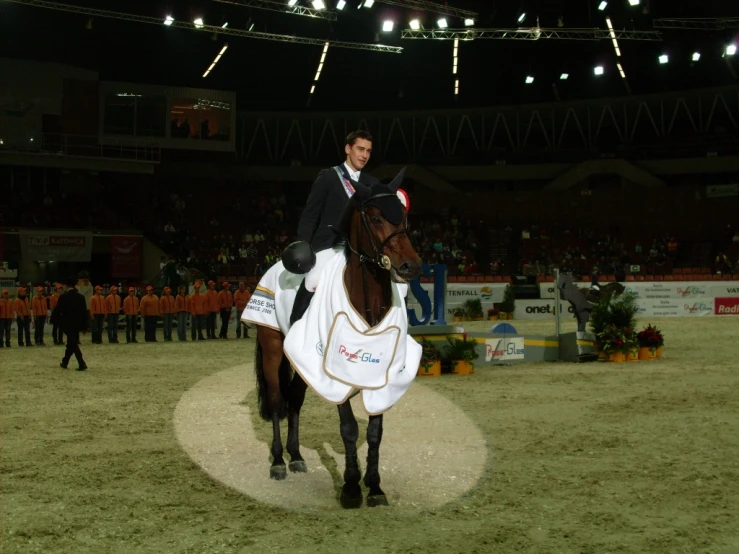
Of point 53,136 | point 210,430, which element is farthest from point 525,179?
point 210,430

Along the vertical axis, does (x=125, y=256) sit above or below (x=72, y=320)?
above

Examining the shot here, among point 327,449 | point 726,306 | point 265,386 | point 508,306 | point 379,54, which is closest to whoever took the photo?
point 265,386

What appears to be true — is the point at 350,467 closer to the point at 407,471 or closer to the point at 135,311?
the point at 407,471

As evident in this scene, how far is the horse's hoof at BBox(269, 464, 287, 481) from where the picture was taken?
20.3 feet

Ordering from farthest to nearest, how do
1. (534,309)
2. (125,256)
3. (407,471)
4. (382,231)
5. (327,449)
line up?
(125,256)
(534,309)
(327,449)
(407,471)
(382,231)

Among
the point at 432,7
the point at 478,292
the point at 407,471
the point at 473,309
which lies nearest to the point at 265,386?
the point at 407,471

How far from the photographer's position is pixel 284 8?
1036 inches

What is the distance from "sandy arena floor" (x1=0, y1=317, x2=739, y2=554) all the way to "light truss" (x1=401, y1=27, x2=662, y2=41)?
1924 cm

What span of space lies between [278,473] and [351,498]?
3.38 feet

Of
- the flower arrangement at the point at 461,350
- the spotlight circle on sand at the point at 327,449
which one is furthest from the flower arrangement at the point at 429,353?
the spotlight circle on sand at the point at 327,449

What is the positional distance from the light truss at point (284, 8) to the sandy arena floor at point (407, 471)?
17.4 metres

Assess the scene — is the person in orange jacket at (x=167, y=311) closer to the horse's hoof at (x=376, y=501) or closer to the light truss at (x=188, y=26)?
the light truss at (x=188, y=26)

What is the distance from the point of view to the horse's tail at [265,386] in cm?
673

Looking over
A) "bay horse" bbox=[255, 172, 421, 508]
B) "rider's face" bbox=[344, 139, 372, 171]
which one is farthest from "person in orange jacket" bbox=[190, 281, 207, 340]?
"bay horse" bbox=[255, 172, 421, 508]
